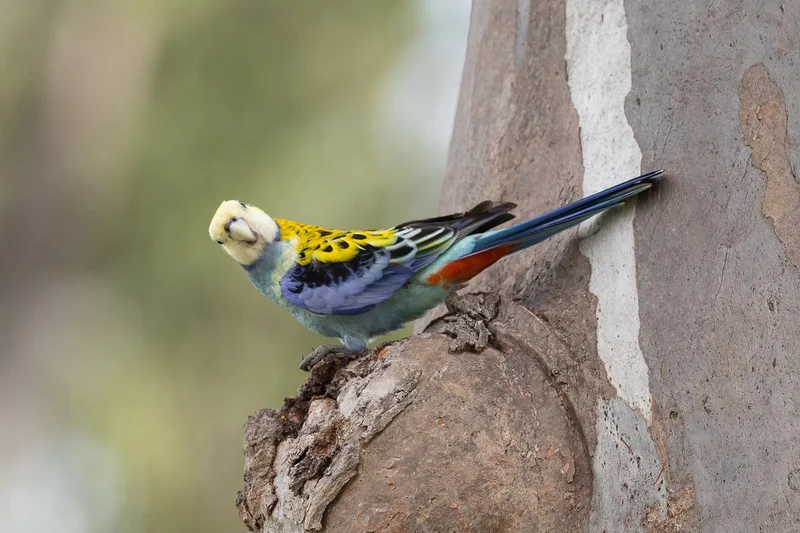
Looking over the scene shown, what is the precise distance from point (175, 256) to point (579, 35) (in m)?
6.62

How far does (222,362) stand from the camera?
8703 millimetres

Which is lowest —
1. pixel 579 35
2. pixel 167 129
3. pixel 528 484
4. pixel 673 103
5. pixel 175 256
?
pixel 528 484

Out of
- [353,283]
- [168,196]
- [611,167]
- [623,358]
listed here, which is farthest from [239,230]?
[168,196]

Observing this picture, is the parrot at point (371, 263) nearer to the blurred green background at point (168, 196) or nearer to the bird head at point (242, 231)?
the bird head at point (242, 231)

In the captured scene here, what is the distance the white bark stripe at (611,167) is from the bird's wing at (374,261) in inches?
18.2

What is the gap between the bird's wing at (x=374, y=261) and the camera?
10.0 ft

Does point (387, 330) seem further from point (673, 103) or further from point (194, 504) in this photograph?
point (194, 504)

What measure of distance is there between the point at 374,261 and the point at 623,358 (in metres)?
1.09

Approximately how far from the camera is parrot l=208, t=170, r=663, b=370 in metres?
3.04

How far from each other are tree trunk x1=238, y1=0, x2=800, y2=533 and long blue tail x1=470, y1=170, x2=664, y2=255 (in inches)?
2.3

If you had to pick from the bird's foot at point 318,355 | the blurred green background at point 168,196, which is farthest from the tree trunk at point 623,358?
the blurred green background at point 168,196

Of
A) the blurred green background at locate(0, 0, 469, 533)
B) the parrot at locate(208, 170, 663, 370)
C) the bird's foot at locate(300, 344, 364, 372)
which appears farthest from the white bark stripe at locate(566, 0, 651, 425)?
the blurred green background at locate(0, 0, 469, 533)

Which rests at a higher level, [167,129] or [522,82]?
[167,129]

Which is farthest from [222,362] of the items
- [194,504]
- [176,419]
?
[194,504]
